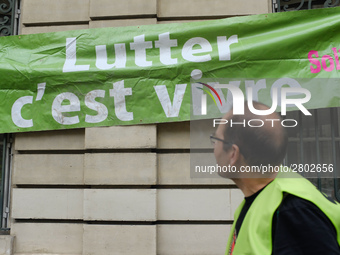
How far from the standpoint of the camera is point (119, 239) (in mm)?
4848

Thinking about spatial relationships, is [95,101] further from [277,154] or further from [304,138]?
[277,154]

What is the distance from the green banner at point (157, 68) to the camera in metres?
4.65

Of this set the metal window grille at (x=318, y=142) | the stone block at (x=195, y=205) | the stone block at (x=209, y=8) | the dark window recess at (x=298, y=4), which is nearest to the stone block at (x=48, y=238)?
the stone block at (x=195, y=205)

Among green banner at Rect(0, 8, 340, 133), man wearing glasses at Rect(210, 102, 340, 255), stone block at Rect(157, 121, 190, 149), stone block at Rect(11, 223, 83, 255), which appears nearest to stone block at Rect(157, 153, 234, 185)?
stone block at Rect(157, 121, 190, 149)

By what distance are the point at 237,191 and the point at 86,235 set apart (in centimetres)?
224

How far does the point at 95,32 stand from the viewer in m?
5.09

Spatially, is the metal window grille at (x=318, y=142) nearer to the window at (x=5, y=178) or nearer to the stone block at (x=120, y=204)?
the stone block at (x=120, y=204)

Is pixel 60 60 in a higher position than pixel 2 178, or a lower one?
higher

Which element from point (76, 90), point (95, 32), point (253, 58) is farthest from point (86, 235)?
point (253, 58)

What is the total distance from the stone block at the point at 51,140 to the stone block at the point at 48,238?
1.15 meters

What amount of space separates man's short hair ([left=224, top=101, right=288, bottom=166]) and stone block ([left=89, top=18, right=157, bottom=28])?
3871mm

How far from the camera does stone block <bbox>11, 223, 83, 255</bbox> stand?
5.05m

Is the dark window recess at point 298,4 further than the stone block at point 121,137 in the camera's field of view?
Yes

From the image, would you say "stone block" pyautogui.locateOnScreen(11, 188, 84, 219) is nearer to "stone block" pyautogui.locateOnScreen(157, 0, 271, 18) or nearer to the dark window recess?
"stone block" pyautogui.locateOnScreen(157, 0, 271, 18)
